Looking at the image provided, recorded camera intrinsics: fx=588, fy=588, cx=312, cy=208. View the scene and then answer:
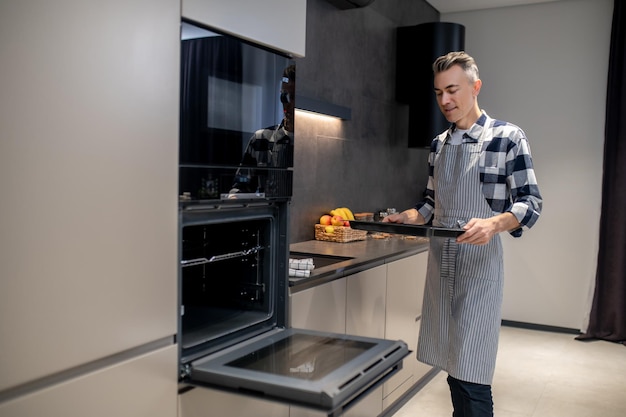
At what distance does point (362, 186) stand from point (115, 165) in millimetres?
2870

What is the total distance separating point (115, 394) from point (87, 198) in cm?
44

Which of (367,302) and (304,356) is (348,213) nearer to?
(367,302)

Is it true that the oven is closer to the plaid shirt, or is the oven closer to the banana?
the plaid shirt

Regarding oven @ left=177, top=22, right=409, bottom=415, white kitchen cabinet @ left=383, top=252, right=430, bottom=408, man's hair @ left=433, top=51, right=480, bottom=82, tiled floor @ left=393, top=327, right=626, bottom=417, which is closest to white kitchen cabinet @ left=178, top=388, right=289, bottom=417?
oven @ left=177, top=22, right=409, bottom=415

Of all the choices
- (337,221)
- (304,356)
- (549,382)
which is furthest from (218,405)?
(549,382)

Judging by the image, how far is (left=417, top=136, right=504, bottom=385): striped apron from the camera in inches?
86.0

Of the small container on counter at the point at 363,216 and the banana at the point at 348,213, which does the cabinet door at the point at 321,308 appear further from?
the small container on counter at the point at 363,216

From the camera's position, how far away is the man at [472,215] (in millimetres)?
2178

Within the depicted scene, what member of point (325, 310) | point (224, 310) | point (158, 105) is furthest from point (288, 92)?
point (325, 310)

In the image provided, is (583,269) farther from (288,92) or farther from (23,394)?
(23,394)

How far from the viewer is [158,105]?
4.38ft

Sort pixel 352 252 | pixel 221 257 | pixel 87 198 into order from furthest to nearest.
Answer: pixel 352 252
pixel 221 257
pixel 87 198

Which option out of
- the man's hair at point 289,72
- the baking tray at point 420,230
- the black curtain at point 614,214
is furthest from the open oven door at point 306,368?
the black curtain at point 614,214

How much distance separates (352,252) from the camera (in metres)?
2.90
